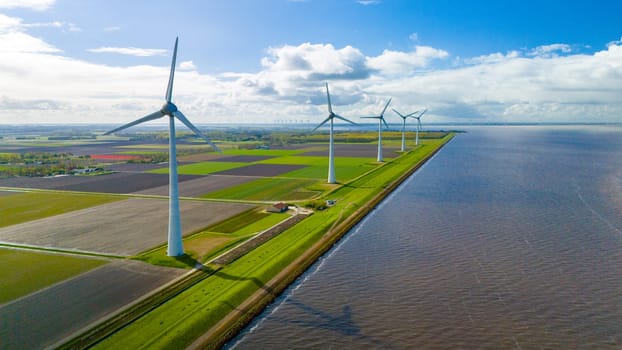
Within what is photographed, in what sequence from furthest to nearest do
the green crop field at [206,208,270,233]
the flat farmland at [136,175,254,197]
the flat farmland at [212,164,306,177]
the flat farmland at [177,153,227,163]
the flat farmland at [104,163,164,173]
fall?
the flat farmland at [177,153,227,163] → the flat farmland at [104,163,164,173] → the flat farmland at [212,164,306,177] → the flat farmland at [136,175,254,197] → the green crop field at [206,208,270,233]

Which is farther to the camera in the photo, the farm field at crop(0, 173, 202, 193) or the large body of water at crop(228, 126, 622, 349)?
the farm field at crop(0, 173, 202, 193)

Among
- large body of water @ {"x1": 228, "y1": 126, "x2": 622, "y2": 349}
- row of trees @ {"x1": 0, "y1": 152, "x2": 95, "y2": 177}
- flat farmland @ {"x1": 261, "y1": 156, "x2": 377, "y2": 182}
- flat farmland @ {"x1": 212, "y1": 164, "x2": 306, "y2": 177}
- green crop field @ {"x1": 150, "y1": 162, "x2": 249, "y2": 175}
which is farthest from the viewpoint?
green crop field @ {"x1": 150, "y1": 162, "x2": 249, "y2": 175}

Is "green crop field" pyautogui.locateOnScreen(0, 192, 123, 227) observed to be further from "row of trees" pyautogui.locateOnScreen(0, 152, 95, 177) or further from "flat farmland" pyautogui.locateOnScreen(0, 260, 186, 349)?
"row of trees" pyautogui.locateOnScreen(0, 152, 95, 177)

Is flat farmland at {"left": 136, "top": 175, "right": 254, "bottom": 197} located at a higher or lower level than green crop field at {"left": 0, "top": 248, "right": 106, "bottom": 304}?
higher

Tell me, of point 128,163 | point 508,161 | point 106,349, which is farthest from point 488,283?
point 128,163

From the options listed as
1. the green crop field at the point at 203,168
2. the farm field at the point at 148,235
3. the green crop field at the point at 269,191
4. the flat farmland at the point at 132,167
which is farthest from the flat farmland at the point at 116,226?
the flat farmland at the point at 132,167

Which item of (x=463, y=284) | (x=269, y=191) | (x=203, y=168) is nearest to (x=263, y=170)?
Answer: (x=203, y=168)

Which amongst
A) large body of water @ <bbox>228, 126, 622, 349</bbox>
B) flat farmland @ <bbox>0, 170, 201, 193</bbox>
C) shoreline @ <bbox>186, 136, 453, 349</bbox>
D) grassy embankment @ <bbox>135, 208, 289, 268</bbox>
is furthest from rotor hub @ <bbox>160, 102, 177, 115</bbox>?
flat farmland @ <bbox>0, 170, 201, 193</bbox>

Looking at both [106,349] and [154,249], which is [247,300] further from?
[154,249]
